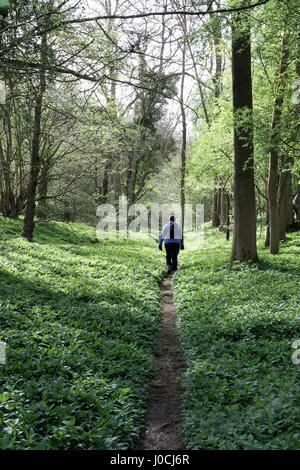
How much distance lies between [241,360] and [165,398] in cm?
131

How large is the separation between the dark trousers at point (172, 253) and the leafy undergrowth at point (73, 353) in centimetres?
223

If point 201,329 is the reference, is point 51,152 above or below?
above

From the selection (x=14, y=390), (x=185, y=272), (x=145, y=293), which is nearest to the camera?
(x=14, y=390)

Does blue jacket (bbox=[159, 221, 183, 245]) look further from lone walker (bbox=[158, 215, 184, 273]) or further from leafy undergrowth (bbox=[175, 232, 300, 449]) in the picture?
leafy undergrowth (bbox=[175, 232, 300, 449])

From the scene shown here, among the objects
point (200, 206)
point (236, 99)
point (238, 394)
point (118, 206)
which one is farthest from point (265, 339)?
point (200, 206)

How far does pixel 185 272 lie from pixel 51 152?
392 inches

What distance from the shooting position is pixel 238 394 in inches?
208

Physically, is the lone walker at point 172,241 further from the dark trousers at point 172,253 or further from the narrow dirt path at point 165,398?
the narrow dirt path at point 165,398

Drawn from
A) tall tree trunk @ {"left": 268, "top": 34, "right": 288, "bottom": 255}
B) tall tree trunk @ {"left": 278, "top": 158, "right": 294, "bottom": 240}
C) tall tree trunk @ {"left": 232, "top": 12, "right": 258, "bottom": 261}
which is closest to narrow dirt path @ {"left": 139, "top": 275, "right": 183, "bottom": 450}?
tall tree trunk @ {"left": 232, "top": 12, "right": 258, "bottom": 261}

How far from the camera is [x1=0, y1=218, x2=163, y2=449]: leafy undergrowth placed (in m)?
4.56

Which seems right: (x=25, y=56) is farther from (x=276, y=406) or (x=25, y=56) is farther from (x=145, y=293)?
(x=276, y=406)

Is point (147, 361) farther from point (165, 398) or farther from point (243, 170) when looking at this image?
point (243, 170)

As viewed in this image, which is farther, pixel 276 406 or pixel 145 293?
pixel 145 293
